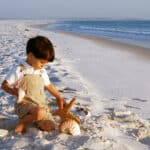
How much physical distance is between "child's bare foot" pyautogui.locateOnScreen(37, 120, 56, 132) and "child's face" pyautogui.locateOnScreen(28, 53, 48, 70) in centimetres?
51

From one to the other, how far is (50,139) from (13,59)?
19.2ft

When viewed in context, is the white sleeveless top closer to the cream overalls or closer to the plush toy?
the cream overalls

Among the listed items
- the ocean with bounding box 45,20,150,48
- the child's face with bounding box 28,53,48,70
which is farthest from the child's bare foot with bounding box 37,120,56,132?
the ocean with bounding box 45,20,150,48

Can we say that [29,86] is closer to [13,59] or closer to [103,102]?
[103,102]

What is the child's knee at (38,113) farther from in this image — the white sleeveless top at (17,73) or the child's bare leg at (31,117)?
the white sleeveless top at (17,73)

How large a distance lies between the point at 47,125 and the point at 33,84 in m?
0.43

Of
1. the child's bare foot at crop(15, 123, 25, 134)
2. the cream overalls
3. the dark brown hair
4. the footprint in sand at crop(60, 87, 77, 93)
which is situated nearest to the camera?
the dark brown hair

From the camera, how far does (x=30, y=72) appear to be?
4234 mm

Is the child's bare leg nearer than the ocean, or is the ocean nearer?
the child's bare leg

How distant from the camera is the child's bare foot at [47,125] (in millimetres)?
4062

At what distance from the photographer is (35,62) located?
4133 mm

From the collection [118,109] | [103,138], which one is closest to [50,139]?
[103,138]

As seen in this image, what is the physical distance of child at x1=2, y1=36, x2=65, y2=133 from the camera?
3.96 m

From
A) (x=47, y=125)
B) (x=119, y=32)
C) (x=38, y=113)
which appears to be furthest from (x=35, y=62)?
(x=119, y=32)
